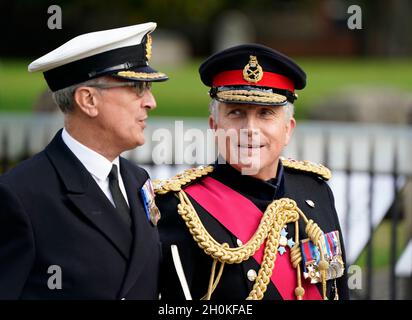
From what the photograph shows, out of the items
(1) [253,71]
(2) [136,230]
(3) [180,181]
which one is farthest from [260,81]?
(2) [136,230]

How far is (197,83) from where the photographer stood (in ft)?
89.4

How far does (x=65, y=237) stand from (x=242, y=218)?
0.94 m

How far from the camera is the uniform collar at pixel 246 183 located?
4.32 metres

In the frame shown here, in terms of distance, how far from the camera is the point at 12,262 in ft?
11.4

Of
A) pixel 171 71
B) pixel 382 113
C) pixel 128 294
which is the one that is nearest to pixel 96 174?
pixel 128 294

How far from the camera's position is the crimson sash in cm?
422

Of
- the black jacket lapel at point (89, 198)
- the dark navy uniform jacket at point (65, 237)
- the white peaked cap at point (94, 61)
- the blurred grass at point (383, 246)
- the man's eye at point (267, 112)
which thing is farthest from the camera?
the blurred grass at point (383, 246)

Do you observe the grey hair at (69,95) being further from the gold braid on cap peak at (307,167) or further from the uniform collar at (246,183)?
the gold braid on cap peak at (307,167)

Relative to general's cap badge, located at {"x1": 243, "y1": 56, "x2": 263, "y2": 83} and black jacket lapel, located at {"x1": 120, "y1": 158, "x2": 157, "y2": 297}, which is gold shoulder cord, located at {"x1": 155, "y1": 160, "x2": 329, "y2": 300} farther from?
general's cap badge, located at {"x1": 243, "y1": 56, "x2": 263, "y2": 83}

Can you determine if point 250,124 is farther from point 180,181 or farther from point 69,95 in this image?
point 69,95

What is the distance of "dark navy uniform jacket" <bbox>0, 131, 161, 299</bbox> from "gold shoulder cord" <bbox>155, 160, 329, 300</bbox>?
0.36 m

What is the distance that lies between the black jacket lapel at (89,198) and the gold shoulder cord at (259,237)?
0.47 m

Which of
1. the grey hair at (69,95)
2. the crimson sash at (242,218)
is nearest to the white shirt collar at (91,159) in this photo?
the grey hair at (69,95)

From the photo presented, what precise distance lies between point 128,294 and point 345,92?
38.0ft
